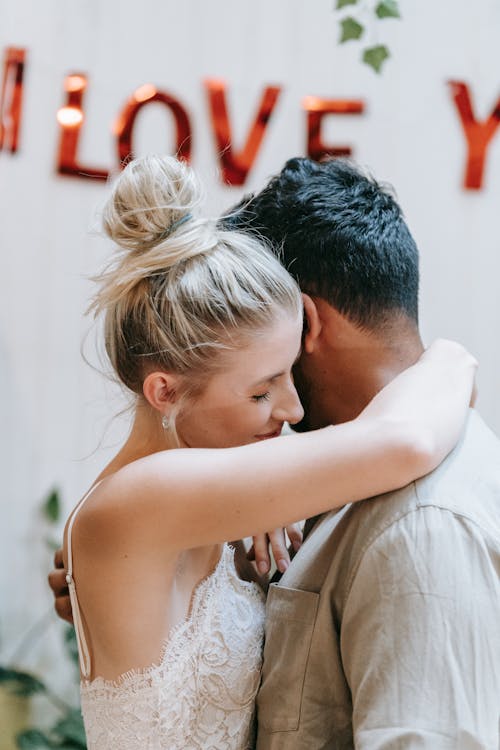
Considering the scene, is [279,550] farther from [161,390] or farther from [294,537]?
[161,390]

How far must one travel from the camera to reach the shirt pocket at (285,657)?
1.24 meters

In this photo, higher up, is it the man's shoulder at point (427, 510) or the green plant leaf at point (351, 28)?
the green plant leaf at point (351, 28)

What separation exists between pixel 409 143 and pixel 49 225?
112cm

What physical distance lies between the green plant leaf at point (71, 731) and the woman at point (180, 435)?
4.69 feet

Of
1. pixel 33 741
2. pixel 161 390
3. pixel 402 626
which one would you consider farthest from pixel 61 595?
pixel 33 741

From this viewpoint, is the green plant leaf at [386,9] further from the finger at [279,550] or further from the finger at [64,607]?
the finger at [64,607]

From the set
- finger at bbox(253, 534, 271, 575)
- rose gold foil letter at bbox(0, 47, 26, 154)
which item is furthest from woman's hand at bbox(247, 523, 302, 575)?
rose gold foil letter at bbox(0, 47, 26, 154)

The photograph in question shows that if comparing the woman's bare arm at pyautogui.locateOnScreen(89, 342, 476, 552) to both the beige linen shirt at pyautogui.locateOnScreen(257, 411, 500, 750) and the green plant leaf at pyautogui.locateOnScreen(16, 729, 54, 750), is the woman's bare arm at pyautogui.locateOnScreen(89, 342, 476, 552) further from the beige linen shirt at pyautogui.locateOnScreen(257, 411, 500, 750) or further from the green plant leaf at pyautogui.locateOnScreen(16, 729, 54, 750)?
the green plant leaf at pyautogui.locateOnScreen(16, 729, 54, 750)

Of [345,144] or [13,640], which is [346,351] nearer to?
[345,144]

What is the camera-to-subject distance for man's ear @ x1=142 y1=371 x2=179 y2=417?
52.6 inches

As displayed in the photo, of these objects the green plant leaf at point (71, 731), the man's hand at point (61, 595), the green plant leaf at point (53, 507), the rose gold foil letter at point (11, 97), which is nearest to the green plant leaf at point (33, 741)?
the green plant leaf at point (71, 731)

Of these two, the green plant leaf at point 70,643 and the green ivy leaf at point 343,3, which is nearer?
the green ivy leaf at point 343,3

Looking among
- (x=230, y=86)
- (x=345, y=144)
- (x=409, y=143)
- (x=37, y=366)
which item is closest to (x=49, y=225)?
(x=37, y=366)

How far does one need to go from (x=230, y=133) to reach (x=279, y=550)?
1.60m
